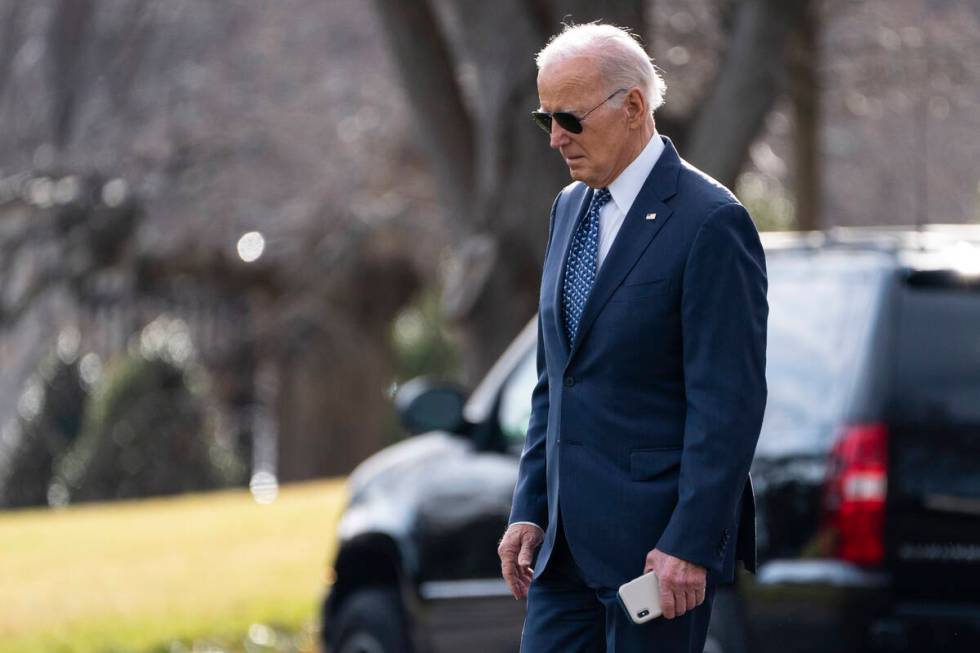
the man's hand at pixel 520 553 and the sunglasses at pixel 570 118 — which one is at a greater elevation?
the sunglasses at pixel 570 118

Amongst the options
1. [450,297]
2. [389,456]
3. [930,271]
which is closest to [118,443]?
[450,297]

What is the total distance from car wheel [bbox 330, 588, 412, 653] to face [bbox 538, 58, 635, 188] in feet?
10.1

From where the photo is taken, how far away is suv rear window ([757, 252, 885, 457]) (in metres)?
5.44

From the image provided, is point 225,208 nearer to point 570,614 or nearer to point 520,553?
point 520,553

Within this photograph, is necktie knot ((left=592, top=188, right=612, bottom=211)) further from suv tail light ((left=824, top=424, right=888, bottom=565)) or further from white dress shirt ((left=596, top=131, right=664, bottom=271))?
suv tail light ((left=824, top=424, right=888, bottom=565))

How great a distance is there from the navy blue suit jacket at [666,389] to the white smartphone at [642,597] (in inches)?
2.9

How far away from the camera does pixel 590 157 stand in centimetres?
397

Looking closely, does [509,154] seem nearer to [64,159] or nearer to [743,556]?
[743,556]

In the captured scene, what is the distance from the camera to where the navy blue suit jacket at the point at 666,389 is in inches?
147

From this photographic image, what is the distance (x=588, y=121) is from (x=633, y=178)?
186 mm

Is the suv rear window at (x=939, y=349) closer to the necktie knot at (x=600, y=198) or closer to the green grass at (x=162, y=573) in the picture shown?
the necktie knot at (x=600, y=198)

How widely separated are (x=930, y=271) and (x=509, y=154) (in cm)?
453

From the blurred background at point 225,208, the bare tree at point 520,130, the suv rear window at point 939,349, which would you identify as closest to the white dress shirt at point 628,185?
the suv rear window at point 939,349

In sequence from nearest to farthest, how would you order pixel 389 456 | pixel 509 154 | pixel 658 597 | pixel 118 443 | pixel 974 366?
pixel 658 597 < pixel 974 366 < pixel 389 456 < pixel 509 154 < pixel 118 443
